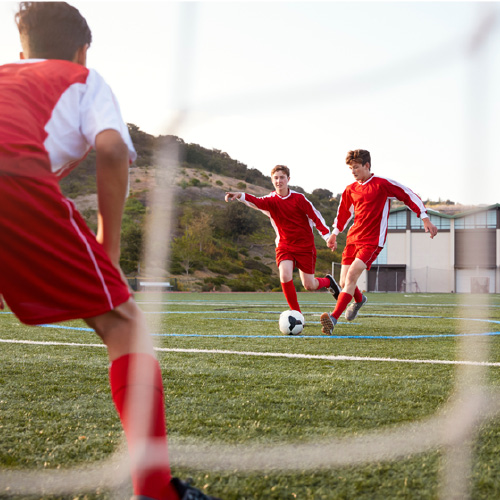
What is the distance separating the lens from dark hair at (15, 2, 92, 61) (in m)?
1.61

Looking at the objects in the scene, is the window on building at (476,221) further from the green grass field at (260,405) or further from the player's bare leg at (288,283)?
the player's bare leg at (288,283)

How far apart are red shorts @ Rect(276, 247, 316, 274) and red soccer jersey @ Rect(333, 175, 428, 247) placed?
1.63 ft

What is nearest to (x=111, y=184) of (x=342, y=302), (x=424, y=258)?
(x=342, y=302)

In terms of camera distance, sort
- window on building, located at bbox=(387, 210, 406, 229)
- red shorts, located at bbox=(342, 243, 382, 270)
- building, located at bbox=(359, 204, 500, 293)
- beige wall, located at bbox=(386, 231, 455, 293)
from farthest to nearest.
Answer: beige wall, located at bbox=(386, 231, 455, 293)
window on building, located at bbox=(387, 210, 406, 229)
building, located at bbox=(359, 204, 500, 293)
red shorts, located at bbox=(342, 243, 382, 270)

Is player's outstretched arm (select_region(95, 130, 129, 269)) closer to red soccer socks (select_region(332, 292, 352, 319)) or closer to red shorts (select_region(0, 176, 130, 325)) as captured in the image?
red shorts (select_region(0, 176, 130, 325))

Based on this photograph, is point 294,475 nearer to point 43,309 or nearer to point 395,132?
point 43,309

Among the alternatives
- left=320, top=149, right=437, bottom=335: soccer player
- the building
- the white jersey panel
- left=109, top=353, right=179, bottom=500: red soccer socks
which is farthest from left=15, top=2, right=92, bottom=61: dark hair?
the building

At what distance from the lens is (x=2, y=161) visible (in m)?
1.43

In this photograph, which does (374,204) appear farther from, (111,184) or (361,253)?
(111,184)

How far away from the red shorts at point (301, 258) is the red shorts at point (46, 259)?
514 centimetres

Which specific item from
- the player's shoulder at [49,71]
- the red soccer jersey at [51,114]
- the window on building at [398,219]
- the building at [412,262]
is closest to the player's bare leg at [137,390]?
the red soccer jersey at [51,114]

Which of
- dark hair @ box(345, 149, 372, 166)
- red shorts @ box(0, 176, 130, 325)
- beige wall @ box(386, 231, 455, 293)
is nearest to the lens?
red shorts @ box(0, 176, 130, 325)

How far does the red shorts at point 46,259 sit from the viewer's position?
4.62ft

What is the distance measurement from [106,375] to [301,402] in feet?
3.79
